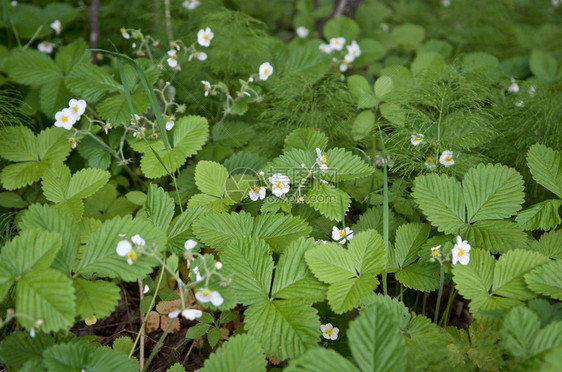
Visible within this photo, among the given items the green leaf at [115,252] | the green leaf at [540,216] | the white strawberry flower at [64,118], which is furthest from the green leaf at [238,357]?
the white strawberry flower at [64,118]

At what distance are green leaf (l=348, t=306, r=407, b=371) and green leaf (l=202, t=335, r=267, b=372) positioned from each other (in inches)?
14.4

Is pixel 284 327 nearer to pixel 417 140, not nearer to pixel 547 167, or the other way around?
pixel 417 140

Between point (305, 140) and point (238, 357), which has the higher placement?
point (305, 140)

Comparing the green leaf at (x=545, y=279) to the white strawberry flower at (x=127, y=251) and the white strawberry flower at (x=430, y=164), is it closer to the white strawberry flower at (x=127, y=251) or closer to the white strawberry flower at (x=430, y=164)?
the white strawberry flower at (x=430, y=164)

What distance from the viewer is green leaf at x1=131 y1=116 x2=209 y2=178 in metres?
2.27

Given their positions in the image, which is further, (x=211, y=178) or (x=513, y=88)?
(x=513, y=88)

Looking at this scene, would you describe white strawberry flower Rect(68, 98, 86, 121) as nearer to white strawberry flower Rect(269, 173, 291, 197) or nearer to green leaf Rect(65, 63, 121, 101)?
green leaf Rect(65, 63, 121, 101)

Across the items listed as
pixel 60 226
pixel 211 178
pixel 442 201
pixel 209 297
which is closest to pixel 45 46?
pixel 211 178

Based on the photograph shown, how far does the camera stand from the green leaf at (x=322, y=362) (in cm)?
142

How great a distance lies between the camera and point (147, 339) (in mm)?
2178

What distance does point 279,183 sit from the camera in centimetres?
205

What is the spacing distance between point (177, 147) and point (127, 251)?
0.89 m

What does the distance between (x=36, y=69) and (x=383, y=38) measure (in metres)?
3.15

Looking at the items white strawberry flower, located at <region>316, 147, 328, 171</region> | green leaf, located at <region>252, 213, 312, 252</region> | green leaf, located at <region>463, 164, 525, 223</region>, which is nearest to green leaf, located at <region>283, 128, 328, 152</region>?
white strawberry flower, located at <region>316, 147, 328, 171</region>
